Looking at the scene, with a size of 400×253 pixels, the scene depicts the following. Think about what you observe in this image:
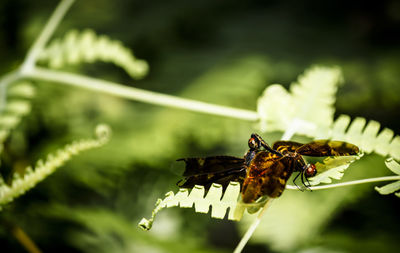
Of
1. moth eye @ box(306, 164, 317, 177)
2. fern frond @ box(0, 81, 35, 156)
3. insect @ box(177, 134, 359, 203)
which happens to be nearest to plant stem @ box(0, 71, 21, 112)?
fern frond @ box(0, 81, 35, 156)

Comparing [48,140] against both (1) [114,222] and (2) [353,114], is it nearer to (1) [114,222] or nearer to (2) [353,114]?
(1) [114,222]

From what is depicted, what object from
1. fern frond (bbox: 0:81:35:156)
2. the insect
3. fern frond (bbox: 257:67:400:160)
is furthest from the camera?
fern frond (bbox: 0:81:35:156)

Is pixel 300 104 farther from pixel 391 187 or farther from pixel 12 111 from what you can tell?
pixel 12 111

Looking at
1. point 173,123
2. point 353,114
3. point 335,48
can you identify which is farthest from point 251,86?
point 335,48

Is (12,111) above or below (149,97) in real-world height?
below

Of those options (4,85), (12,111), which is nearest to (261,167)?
(12,111)

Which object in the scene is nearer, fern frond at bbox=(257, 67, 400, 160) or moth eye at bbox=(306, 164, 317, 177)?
moth eye at bbox=(306, 164, 317, 177)

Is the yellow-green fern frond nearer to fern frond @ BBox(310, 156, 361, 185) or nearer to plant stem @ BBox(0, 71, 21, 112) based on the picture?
fern frond @ BBox(310, 156, 361, 185)
